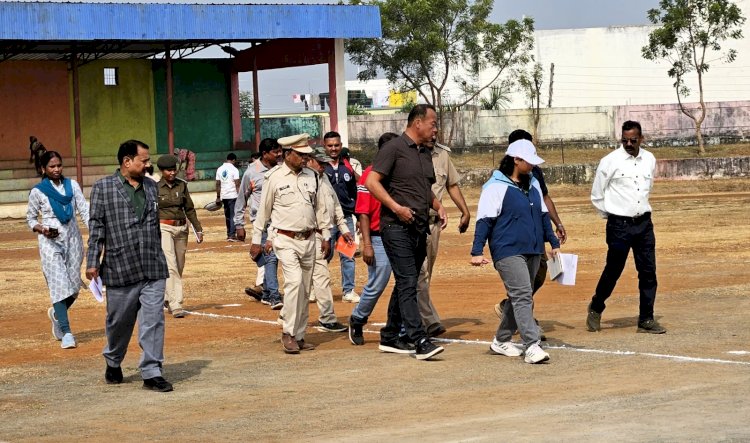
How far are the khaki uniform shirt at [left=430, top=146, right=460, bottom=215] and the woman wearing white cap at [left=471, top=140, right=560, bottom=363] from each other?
139 centimetres

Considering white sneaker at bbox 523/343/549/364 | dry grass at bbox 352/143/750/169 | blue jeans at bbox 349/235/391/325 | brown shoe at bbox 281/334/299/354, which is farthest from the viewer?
dry grass at bbox 352/143/750/169

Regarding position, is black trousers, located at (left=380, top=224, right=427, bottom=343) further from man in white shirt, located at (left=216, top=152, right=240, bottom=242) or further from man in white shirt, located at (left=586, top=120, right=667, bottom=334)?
man in white shirt, located at (left=216, top=152, right=240, bottom=242)

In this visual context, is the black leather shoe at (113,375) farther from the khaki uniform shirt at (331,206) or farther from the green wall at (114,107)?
the green wall at (114,107)

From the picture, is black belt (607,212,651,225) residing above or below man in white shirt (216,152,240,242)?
above

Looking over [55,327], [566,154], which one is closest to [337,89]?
[566,154]

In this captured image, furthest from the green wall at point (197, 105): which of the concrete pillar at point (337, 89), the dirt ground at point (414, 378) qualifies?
the dirt ground at point (414, 378)

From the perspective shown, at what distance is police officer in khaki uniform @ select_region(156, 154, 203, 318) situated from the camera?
1409 cm

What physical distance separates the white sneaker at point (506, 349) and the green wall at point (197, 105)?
1384 inches

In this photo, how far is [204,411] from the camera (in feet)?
28.8

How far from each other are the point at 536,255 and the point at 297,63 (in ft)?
105

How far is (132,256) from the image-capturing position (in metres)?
9.69

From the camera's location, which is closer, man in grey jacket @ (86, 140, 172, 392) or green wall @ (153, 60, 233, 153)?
man in grey jacket @ (86, 140, 172, 392)

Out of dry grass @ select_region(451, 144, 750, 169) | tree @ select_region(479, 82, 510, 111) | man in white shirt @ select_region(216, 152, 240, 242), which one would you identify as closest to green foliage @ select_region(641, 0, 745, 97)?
dry grass @ select_region(451, 144, 750, 169)

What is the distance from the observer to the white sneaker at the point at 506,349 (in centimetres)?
1038
